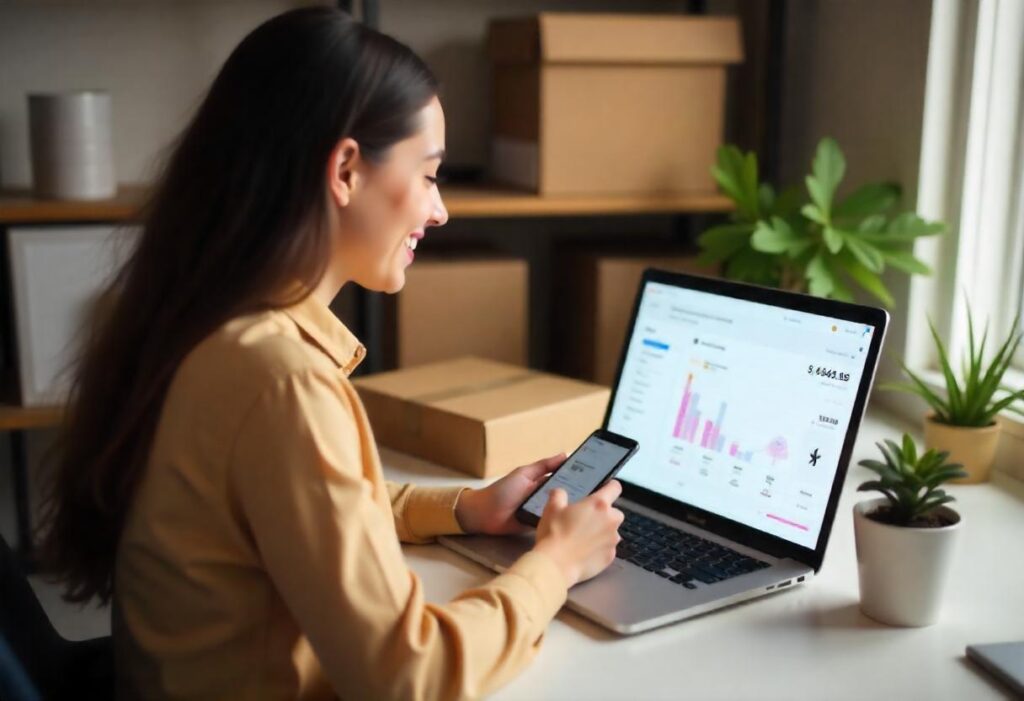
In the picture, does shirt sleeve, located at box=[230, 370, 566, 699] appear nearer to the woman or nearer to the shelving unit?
the woman

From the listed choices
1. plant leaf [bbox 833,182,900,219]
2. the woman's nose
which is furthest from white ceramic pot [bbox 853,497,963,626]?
plant leaf [bbox 833,182,900,219]

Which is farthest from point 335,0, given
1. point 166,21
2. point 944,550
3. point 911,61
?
point 944,550

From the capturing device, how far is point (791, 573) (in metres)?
1.16

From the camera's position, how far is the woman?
35.3 inches

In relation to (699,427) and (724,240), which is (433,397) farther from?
(724,240)

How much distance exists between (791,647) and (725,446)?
0.29 meters

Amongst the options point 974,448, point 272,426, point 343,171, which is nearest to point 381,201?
point 343,171

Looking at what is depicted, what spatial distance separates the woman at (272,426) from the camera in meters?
0.90

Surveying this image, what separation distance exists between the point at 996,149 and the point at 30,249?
148 centimetres

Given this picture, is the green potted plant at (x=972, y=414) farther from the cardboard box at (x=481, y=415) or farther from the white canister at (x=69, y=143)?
the white canister at (x=69, y=143)

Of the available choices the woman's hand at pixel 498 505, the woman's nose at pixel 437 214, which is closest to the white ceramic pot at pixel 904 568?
the woman's hand at pixel 498 505

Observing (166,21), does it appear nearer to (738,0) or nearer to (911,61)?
(738,0)

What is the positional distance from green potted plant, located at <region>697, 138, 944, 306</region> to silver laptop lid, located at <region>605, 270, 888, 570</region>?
1.32ft

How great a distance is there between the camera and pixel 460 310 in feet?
6.74
